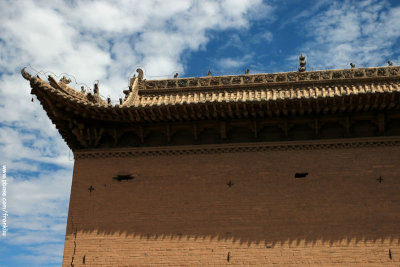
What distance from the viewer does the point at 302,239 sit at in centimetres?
898

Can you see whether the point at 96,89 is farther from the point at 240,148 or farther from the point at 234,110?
Result: the point at 240,148

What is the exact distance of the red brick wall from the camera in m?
8.91

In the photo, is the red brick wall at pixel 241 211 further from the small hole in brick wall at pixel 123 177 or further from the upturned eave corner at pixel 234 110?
the upturned eave corner at pixel 234 110

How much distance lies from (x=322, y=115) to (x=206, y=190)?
123 inches

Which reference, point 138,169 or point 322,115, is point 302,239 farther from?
point 138,169

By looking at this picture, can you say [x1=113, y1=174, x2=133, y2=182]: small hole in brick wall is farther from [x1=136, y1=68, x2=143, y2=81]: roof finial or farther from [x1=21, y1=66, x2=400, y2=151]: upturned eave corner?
[x1=136, y1=68, x2=143, y2=81]: roof finial

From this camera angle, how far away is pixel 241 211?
372 inches

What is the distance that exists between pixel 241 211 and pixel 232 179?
78 cm

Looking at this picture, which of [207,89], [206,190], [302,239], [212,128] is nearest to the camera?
[302,239]

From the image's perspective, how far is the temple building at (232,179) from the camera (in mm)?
9023

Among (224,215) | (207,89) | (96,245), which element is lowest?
(96,245)

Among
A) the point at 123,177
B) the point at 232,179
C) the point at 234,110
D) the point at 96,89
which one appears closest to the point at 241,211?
the point at 232,179

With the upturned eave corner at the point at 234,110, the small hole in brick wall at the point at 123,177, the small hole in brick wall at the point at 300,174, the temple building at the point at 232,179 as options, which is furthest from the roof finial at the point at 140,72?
the small hole in brick wall at the point at 300,174

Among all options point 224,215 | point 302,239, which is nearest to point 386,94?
point 302,239
